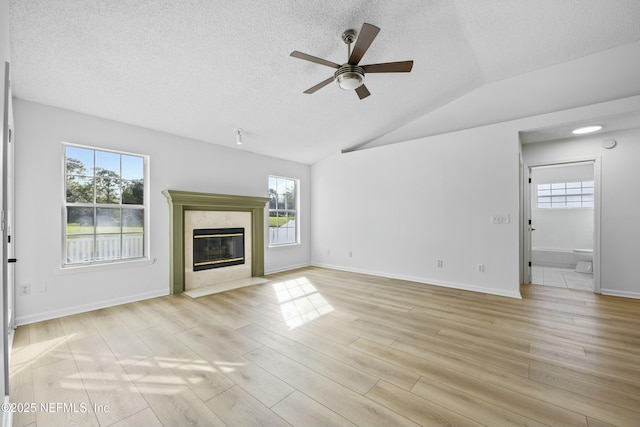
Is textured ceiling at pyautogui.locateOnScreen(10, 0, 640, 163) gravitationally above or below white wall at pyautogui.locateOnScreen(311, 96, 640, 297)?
above

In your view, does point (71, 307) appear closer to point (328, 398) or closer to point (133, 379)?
point (133, 379)

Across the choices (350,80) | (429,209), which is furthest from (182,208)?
(429,209)

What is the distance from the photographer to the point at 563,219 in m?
6.73

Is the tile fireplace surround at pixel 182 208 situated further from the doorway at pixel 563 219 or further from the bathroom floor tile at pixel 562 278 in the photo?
the doorway at pixel 563 219

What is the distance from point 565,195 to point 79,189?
9.93 metres

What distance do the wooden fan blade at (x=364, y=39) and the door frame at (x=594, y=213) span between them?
4191mm

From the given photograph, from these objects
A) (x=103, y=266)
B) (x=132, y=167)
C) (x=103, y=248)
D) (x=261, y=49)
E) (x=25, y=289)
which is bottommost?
(x=25, y=289)

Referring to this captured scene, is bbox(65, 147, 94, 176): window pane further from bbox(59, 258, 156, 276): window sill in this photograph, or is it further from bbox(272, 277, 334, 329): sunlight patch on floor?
bbox(272, 277, 334, 329): sunlight patch on floor

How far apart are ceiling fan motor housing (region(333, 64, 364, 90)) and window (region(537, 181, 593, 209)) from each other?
706 centimetres

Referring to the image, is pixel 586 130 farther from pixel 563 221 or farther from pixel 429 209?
pixel 563 221

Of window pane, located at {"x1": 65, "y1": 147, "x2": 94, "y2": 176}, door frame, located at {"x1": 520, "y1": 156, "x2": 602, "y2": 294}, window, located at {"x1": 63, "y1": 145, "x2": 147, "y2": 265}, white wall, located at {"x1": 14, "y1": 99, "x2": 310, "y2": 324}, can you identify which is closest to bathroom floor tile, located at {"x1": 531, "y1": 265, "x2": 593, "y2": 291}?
door frame, located at {"x1": 520, "y1": 156, "x2": 602, "y2": 294}

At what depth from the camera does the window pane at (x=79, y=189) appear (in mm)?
3355

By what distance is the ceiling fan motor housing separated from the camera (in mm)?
2545

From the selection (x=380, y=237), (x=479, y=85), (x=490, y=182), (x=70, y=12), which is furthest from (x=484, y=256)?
(x=70, y=12)
